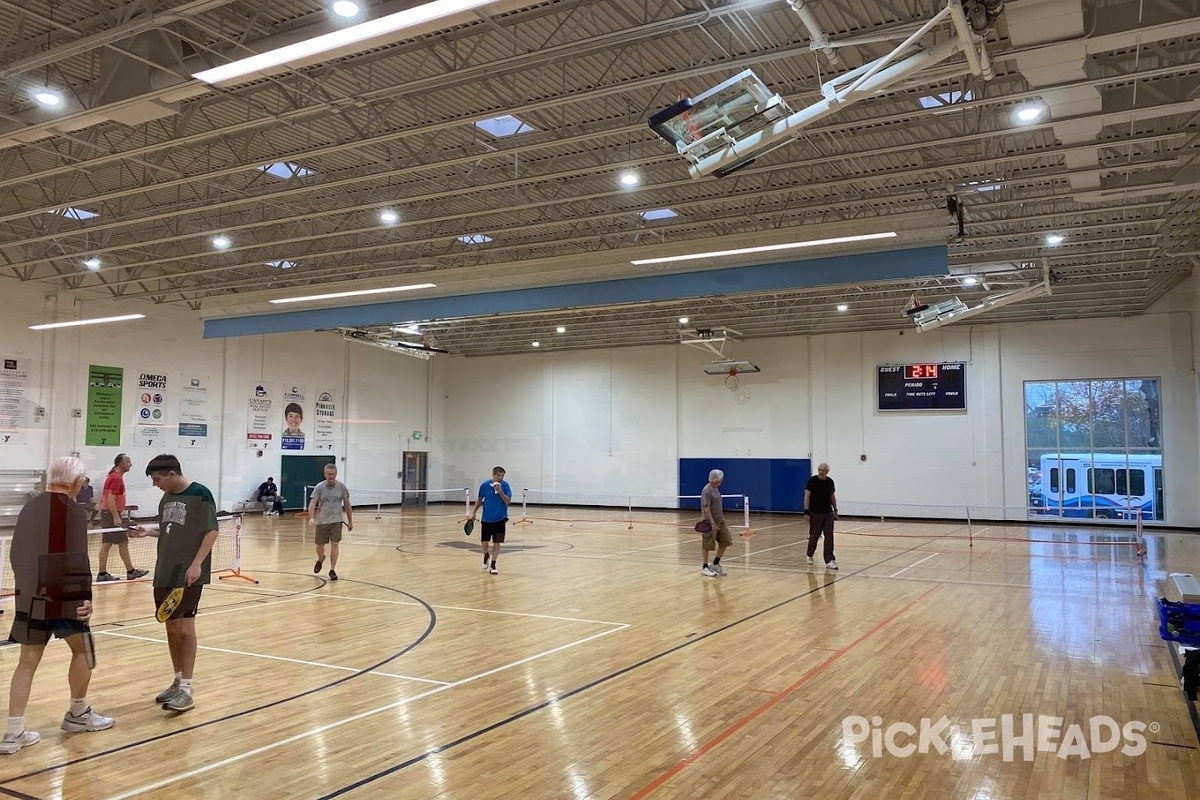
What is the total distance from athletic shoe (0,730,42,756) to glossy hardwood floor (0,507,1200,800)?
7 centimetres

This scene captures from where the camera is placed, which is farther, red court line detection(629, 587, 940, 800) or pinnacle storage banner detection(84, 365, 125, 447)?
pinnacle storage banner detection(84, 365, 125, 447)

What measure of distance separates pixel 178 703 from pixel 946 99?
11749 mm

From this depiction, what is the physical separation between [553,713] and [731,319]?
2263cm

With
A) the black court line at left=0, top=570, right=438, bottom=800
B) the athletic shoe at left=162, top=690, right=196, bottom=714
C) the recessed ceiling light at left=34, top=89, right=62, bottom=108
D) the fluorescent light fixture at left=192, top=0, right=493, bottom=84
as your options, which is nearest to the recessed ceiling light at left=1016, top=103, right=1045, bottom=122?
the fluorescent light fixture at left=192, top=0, right=493, bottom=84

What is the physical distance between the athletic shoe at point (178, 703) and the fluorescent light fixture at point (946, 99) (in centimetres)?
1108

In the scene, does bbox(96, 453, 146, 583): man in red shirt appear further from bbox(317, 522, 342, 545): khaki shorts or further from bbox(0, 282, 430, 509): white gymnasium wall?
bbox(0, 282, 430, 509): white gymnasium wall

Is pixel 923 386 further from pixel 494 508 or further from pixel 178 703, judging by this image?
pixel 178 703

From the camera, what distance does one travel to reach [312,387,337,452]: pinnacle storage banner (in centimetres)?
3036

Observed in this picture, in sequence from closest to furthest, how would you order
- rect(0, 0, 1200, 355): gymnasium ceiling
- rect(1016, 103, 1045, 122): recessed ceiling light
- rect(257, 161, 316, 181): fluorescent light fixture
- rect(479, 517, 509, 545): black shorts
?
rect(0, 0, 1200, 355): gymnasium ceiling → rect(1016, 103, 1045, 122): recessed ceiling light → rect(479, 517, 509, 545): black shorts → rect(257, 161, 316, 181): fluorescent light fixture

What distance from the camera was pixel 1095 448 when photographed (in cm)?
2569

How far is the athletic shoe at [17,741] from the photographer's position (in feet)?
16.3

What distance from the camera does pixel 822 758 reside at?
5.09 metres

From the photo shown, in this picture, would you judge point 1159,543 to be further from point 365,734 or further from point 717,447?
point 365,734

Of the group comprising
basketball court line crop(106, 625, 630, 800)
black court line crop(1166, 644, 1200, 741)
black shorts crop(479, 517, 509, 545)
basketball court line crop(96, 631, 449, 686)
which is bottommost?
black court line crop(1166, 644, 1200, 741)
